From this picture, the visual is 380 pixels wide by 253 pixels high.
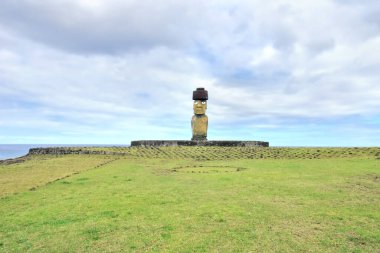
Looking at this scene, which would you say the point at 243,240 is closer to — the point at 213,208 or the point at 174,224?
the point at 174,224

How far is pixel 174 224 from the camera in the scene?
24.9 ft

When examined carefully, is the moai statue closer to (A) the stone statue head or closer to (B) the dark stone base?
(A) the stone statue head

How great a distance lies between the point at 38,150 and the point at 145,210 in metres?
28.2

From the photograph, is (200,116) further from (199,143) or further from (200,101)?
(199,143)

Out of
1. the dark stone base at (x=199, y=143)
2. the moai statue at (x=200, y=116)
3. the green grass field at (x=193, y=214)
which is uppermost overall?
the moai statue at (x=200, y=116)

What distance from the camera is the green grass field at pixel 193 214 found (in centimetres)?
643

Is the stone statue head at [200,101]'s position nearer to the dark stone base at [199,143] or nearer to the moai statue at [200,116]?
the moai statue at [200,116]

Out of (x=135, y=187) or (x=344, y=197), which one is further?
(x=135, y=187)

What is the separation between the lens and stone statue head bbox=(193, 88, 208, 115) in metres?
38.1

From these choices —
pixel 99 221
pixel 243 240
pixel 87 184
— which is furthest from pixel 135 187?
pixel 243 240

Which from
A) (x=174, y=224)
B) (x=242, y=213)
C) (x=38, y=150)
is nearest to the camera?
(x=174, y=224)

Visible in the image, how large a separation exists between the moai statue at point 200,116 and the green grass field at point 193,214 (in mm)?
23452

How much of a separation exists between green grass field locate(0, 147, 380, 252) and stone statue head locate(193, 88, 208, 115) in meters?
23.6

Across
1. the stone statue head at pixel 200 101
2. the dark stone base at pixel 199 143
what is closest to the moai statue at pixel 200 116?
the stone statue head at pixel 200 101
